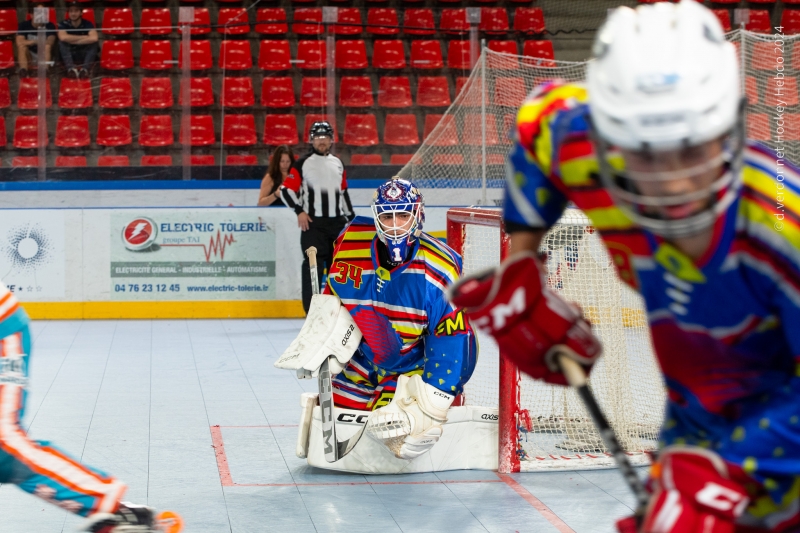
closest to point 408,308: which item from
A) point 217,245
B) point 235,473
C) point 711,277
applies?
point 235,473

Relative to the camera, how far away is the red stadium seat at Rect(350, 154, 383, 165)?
9.16 m

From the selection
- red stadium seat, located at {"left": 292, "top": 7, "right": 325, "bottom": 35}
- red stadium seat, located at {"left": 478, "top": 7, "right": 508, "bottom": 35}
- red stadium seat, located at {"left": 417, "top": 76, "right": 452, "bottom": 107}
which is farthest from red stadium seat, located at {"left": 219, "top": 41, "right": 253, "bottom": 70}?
red stadium seat, located at {"left": 478, "top": 7, "right": 508, "bottom": 35}

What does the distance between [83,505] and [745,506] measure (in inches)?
74.0

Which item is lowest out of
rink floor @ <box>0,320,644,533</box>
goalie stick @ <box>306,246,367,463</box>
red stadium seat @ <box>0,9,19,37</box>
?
rink floor @ <box>0,320,644,533</box>

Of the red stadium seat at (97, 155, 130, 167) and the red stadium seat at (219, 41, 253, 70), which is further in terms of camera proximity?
the red stadium seat at (219, 41, 253, 70)

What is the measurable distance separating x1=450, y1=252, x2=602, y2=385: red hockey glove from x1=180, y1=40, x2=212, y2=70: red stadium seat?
25.4ft

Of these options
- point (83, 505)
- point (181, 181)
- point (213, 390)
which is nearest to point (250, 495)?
point (83, 505)

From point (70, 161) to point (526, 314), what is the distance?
7800 mm

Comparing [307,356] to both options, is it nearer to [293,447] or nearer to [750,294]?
[293,447]

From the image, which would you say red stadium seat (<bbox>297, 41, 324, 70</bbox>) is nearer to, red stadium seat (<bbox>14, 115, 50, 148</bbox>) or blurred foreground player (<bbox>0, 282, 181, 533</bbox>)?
red stadium seat (<bbox>14, 115, 50, 148</bbox>)

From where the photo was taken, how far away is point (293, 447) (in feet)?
15.4

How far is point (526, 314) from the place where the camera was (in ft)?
5.58

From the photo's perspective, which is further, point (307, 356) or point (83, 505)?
point (307, 356)

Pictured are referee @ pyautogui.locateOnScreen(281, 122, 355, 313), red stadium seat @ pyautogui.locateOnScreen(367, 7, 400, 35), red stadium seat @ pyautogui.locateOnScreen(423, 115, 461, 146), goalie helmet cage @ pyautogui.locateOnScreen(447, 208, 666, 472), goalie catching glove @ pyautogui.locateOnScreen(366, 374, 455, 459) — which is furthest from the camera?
red stadium seat @ pyautogui.locateOnScreen(367, 7, 400, 35)
